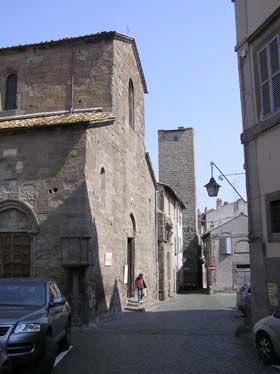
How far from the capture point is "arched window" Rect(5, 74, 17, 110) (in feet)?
70.0

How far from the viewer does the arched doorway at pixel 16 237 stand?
15883 mm

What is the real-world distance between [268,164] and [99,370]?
6069 millimetres

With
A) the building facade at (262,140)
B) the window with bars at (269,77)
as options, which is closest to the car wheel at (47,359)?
the building facade at (262,140)

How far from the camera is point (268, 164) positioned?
451 inches

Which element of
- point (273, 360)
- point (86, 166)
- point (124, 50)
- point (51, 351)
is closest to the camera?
point (51, 351)

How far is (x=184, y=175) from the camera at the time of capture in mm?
48812

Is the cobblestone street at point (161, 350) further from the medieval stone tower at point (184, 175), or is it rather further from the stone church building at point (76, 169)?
the medieval stone tower at point (184, 175)

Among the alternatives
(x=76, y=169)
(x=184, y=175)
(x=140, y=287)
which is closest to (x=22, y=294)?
(x=76, y=169)

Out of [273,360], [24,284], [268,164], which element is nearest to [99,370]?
[24,284]

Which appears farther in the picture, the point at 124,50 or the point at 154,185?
the point at 154,185

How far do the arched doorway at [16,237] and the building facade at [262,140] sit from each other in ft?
24.3

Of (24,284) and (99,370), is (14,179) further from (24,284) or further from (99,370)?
(99,370)

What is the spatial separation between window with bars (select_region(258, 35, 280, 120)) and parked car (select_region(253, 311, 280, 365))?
4.86 meters

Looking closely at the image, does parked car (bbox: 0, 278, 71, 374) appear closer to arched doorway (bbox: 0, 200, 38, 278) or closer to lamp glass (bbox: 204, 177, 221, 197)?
arched doorway (bbox: 0, 200, 38, 278)
